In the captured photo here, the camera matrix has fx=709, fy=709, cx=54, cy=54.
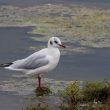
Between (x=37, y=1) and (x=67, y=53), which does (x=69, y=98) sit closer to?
(x=67, y=53)

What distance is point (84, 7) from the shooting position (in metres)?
22.1

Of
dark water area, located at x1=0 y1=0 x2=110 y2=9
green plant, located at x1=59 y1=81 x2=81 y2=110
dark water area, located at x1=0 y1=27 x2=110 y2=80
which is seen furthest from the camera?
dark water area, located at x1=0 y1=0 x2=110 y2=9

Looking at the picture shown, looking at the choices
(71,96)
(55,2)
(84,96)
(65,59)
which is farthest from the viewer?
(55,2)

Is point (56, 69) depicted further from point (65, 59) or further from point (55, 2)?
point (55, 2)

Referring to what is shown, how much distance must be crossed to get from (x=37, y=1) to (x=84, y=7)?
80.5 inches

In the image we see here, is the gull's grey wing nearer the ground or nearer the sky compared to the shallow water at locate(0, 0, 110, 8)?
nearer the ground

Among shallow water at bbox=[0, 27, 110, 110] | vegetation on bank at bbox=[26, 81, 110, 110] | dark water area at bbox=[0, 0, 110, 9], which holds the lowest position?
vegetation on bank at bbox=[26, 81, 110, 110]

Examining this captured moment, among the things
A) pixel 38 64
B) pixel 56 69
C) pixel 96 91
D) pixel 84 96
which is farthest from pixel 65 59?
pixel 84 96

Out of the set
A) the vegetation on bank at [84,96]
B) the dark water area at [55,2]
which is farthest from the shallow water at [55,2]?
the vegetation on bank at [84,96]

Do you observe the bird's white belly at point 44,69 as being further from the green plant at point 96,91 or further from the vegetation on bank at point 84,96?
the green plant at point 96,91

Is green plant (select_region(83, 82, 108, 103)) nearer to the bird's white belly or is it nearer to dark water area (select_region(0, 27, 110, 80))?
the bird's white belly

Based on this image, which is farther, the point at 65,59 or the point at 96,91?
the point at 65,59

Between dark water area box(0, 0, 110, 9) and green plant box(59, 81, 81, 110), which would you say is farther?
dark water area box(0, 0, 110, 9)

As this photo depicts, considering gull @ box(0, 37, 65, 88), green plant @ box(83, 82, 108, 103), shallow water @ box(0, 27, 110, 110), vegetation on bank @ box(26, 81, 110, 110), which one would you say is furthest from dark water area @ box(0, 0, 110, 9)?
green plant @ box(83, 82, 108, 103)
